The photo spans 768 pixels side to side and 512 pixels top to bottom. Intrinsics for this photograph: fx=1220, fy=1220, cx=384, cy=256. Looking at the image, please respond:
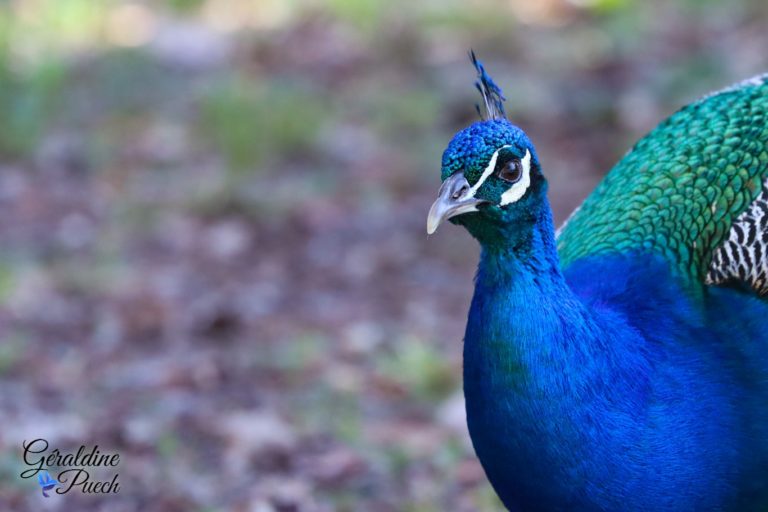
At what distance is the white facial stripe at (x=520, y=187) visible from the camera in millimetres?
2137

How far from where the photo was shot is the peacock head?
2.10 metres

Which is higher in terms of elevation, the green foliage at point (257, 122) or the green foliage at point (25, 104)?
the green foliage at point (257, 122)

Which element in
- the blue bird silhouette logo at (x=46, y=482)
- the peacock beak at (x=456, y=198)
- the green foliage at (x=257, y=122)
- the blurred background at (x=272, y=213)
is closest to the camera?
the peacock beak at (x=456, y=198)

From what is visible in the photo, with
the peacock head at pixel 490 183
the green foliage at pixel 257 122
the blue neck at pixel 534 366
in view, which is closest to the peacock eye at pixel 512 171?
the peacock head at pixel 490 183

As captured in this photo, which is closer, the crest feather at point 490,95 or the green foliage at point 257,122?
the crest feather at point 490,95

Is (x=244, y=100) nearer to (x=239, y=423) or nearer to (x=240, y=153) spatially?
(x=240, y=153)

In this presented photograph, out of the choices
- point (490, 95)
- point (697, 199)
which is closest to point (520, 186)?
point (490, 95)

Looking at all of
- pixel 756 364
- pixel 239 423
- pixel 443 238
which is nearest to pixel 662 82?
pixel 443 238

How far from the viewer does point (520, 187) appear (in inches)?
84.7

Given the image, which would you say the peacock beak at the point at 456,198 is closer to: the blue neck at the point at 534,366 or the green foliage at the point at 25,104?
the blue neck at the point at 534,366

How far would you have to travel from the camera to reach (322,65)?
22.5ft

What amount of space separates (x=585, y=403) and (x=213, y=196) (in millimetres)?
3336

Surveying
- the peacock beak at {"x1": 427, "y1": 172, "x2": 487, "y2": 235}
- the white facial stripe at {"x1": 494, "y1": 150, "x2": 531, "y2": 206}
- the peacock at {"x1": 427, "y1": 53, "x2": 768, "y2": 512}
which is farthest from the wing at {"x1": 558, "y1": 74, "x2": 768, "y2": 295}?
the peacock beak at {"x1": 427, "y1": 172, "x2": 487, "y2": 235}

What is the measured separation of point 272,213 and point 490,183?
326cm
